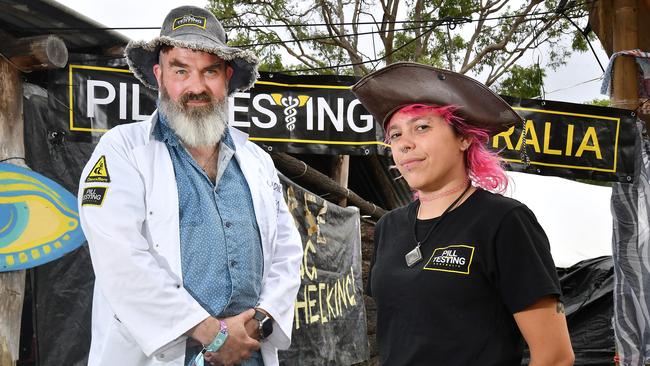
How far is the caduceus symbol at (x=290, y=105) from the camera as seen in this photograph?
5883 mm

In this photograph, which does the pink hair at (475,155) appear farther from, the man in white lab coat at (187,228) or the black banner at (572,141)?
the black banner at (572,141)

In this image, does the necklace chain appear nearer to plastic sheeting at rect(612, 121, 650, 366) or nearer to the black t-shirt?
the black t-shirt

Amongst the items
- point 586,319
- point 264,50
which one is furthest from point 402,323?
point 264,50

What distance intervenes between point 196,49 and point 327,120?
9.30 feet

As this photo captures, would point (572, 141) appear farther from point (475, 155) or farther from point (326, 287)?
point (475, 155)

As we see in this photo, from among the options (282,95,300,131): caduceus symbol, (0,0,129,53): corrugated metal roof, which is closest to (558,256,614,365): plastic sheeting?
(282,95,300,131): caduceus symbol

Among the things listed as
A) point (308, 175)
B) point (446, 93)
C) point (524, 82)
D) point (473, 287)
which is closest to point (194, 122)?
point (446, 93)

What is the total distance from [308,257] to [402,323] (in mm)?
3792

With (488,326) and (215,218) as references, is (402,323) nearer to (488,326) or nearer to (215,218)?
(488,326)

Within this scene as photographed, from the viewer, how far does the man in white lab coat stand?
2.84 metres

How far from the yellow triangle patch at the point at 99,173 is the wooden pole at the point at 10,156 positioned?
1.79m

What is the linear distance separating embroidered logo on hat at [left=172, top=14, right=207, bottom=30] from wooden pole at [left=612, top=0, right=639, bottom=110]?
5.11m

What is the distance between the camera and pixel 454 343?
6.98ft

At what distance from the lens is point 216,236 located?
3.06 metres
